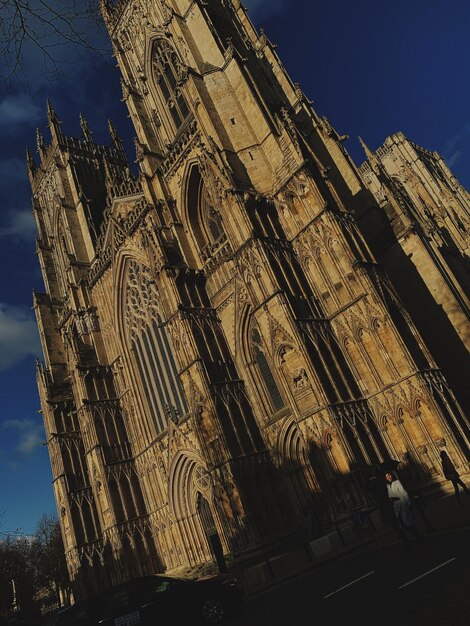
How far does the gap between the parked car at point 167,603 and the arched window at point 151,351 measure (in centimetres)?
1184

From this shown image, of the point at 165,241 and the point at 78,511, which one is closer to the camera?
the point at 165,241

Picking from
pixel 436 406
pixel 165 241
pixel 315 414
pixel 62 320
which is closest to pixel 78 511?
pixel 62 320

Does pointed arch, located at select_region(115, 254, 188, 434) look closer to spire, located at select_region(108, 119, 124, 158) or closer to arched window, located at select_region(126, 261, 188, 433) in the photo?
arched window, located at select_region(126, 261, 188, 433)

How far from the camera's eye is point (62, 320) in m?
32.5

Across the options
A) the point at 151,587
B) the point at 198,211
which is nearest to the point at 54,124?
the point at 198,211

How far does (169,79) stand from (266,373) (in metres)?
19.7

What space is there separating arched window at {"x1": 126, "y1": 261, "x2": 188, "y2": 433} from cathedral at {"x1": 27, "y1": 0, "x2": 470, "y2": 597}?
106 millimetres

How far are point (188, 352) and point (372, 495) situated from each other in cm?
840

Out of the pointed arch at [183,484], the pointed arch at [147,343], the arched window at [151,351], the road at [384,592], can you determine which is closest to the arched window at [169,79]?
the pointed arch at [147,343]

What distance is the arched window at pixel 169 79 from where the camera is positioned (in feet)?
86.3

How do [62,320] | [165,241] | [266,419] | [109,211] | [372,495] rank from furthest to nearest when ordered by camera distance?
1. [62,320]
2. [109,211]
3. [165,241]
4. [266,419]
5. [372,495]

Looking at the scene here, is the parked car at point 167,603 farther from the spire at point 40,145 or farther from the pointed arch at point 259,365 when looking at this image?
the spire at point 40,145

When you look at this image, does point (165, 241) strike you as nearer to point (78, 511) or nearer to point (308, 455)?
point (308, 455)

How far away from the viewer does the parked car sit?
8.51 metres
